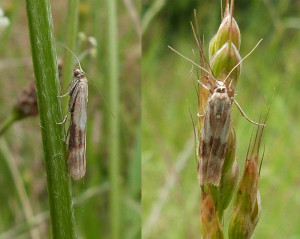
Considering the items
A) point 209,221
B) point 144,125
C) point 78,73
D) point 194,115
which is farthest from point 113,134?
point 144,125

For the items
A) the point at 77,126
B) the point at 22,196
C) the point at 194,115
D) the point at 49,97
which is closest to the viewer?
the point at 49,97

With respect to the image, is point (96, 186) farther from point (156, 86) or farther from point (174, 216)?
point (156, 86)

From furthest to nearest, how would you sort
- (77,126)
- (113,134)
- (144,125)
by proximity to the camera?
1. (144,125)
2. (113,134)
3. (77,126)

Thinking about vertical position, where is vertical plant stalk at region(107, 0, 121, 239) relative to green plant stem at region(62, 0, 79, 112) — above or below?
below

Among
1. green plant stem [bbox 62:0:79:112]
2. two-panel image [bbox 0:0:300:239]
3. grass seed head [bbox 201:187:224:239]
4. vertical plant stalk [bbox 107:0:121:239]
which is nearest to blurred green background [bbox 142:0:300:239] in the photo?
two-panel image [bbox 0:0:300:239]

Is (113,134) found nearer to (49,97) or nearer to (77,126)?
(77,126)

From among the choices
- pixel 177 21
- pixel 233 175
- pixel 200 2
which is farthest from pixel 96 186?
pixel 177 21

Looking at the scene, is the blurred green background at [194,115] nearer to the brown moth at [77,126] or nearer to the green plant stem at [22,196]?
the green plant stem at [22,196]

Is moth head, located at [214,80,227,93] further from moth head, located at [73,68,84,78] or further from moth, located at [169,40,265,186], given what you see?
moth head, located at [73,68,84,78]
